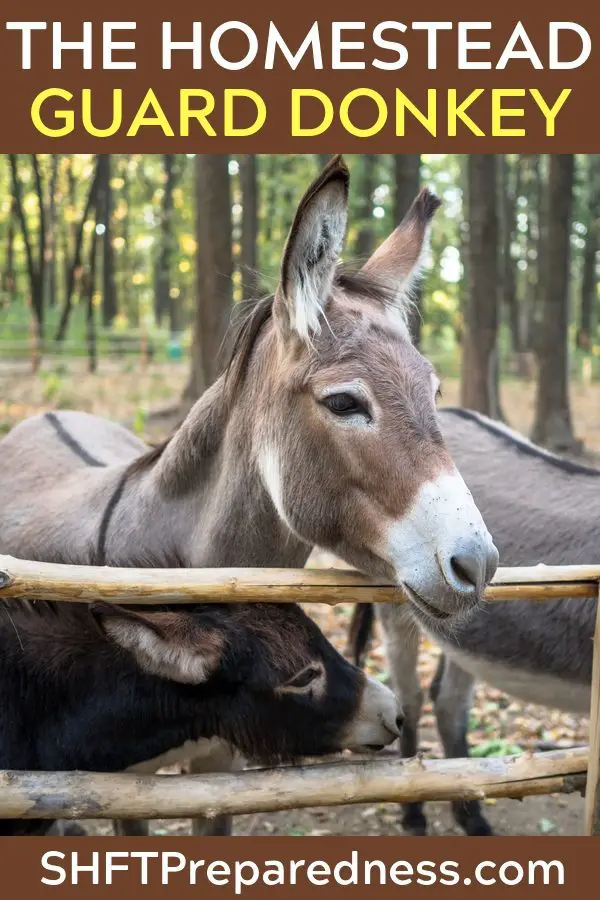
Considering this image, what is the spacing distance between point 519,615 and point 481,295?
7241 millimetres

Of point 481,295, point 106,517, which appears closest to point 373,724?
point 106,517

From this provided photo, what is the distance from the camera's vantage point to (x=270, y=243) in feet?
65.6

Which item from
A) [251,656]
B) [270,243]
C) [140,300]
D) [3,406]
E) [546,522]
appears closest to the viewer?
[251,656]

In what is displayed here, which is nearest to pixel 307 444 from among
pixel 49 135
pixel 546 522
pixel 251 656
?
pixel 251 656

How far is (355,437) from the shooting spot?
2.48m

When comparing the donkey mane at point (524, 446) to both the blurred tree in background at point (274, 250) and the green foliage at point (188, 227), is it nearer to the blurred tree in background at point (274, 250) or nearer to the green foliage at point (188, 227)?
the blurred tree in background at point (274, 250)

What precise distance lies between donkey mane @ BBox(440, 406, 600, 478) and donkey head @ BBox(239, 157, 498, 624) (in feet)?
6.22

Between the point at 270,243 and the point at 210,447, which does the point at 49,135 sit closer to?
the point at 210,447

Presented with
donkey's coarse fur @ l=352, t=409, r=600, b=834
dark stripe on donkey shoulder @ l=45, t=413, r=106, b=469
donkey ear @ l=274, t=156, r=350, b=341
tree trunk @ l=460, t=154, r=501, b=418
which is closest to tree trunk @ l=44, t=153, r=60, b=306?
tree trunk @ l=460, t=154, r=501, b=418

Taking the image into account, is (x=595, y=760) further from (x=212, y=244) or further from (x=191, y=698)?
(x=212, y=244)

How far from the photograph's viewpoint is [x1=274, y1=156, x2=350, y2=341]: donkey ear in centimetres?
248

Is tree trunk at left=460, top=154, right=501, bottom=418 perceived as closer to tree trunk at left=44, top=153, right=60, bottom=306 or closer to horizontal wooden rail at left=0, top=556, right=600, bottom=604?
horizontal wooden rail at left=0, top=556, right=600, bottom=604

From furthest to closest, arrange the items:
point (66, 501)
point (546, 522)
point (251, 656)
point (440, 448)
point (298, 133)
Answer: point (298, 133), point (546, 522), point (66, 501), point (251, 656), point (440, 448)
